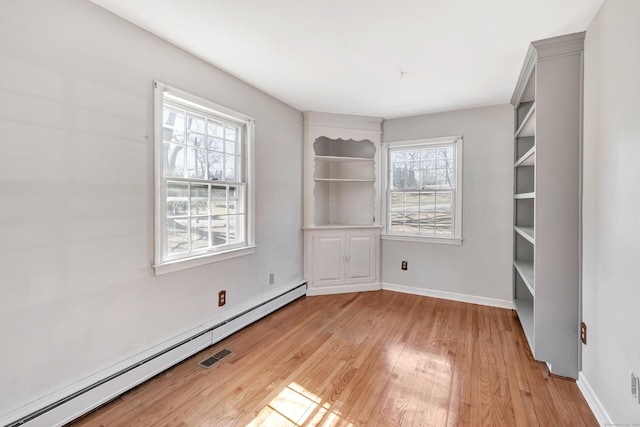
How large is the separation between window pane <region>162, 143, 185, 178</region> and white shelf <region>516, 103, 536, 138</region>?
2824 mm

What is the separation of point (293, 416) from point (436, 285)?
8.77ft

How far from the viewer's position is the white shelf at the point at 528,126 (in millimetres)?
2440

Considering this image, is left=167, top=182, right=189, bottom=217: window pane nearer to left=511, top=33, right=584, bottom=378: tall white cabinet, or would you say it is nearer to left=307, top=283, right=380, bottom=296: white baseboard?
left=307, top=283, right=380, bottom=296: white baseboard

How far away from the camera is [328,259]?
12.8ft

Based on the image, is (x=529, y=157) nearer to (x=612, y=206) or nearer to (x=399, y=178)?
(x=612, y=206)

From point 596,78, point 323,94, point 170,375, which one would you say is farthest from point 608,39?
point 170,375

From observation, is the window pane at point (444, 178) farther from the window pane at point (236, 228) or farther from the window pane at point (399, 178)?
the window pane at point (236, 228)

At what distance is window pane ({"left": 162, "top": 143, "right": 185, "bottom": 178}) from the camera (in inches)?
85.9

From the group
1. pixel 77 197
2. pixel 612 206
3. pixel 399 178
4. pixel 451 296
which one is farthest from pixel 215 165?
pixel 451 296

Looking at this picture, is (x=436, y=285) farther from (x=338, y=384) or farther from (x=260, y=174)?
(x=260, y=174)

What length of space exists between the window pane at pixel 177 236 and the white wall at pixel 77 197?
201 mm

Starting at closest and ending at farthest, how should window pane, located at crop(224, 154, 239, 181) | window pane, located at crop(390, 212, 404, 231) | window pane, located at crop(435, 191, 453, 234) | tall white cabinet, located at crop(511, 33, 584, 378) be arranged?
tall white cabinet, located at crop(511, 33, 584, 378), window pane, located at crop(224, 154, 239, 181), window pane, located at crop(435, 191, 453, 234), window pane, located at crop(390, 212, 404, 231)

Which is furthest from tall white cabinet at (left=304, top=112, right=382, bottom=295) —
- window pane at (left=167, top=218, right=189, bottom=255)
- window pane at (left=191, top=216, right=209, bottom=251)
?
window pane at (left=167, top=218, right=189, bottom=255)

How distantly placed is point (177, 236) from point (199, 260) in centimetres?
26
